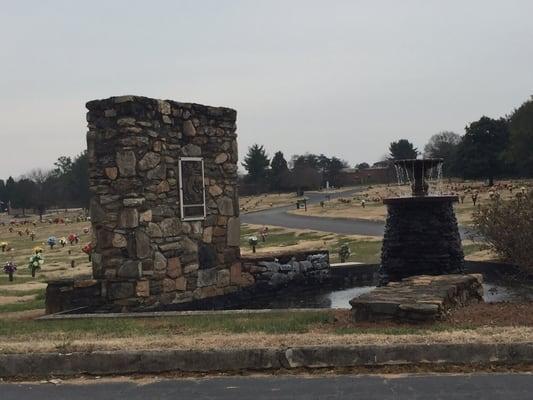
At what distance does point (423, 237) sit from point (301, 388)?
5.32 m

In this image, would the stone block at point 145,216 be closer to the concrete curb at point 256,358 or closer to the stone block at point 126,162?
the stone block at point 126,162

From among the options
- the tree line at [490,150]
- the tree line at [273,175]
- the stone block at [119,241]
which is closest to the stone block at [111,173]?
the stone block at [119,241]

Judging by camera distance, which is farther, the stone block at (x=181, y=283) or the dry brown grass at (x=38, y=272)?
the dry brown grass at (x=38, y=272)

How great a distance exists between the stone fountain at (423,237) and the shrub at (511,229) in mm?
1386

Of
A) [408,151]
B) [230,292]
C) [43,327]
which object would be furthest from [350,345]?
[408,151]

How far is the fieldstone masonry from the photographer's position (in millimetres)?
9094

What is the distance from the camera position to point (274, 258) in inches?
456

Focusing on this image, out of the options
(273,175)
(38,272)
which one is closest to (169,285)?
(38,272)

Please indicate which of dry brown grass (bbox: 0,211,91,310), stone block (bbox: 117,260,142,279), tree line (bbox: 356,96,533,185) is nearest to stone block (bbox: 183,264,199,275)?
stone block (bbox: 117,260,142,279)

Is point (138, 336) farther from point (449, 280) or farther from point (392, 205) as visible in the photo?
point (392, 205)

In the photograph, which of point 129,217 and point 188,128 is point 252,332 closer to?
point 129,217

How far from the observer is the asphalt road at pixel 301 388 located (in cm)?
467

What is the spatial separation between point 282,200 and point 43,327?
6404cm

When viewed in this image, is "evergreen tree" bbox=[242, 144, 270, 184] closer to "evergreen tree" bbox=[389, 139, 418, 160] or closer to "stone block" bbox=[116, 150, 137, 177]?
"evergreen tree" bbox=[389, 139, 418, 160]
